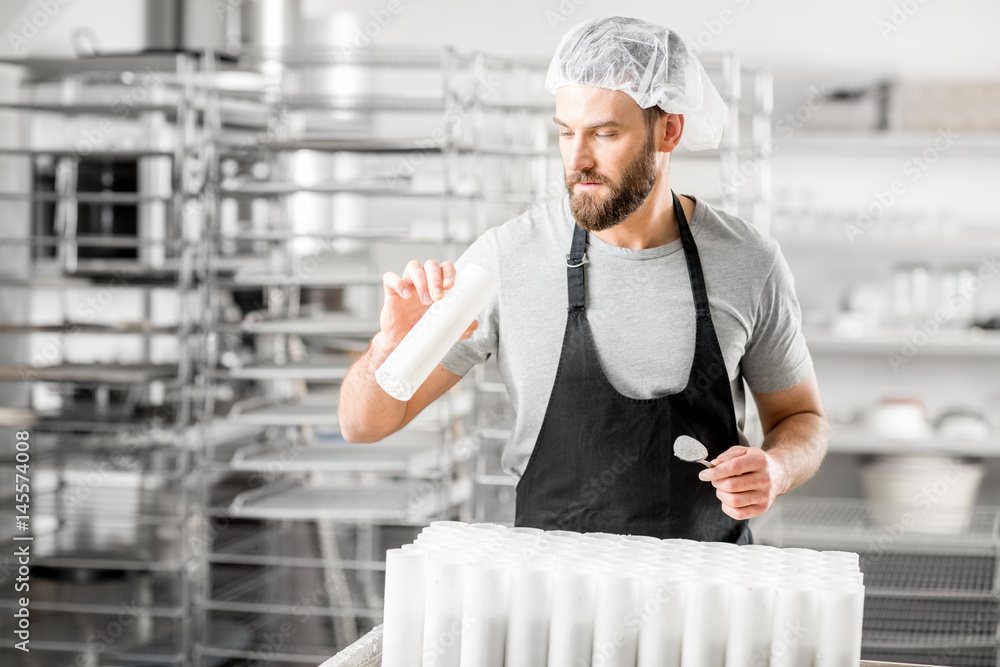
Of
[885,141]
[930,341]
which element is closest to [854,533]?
[930,341]

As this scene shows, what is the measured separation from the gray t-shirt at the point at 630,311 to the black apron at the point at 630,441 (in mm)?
26

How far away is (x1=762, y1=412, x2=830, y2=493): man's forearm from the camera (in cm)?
171

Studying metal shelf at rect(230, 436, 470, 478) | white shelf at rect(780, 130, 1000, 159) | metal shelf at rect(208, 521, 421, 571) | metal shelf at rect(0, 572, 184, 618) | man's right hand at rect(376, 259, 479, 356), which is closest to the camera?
man's right hand at rect(376, 259, 479, 356)

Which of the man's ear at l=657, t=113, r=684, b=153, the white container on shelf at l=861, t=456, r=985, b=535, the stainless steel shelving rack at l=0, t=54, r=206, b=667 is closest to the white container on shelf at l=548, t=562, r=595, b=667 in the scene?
the man's ear at l=657, t=113, r=684, b=153

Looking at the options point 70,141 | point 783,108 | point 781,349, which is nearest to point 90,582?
point 70,141

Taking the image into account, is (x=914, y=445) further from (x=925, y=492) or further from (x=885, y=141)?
(x=885, y=141)

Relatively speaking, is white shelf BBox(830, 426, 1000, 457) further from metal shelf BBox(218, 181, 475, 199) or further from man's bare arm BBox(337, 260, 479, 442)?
man's bare arm BBox(337, 260, 479, 442)

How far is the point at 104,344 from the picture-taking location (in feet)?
15.6

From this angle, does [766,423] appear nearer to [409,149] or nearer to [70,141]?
[409,149]

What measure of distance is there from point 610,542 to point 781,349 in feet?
2.08

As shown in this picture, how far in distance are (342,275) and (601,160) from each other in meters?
1.80

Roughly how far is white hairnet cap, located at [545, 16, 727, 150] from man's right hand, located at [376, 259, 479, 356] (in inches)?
19.7

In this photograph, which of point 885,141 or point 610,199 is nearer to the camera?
point 610,199

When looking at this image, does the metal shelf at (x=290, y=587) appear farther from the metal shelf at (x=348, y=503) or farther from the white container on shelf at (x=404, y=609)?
the white container on shelf at (x=404, y=609)
